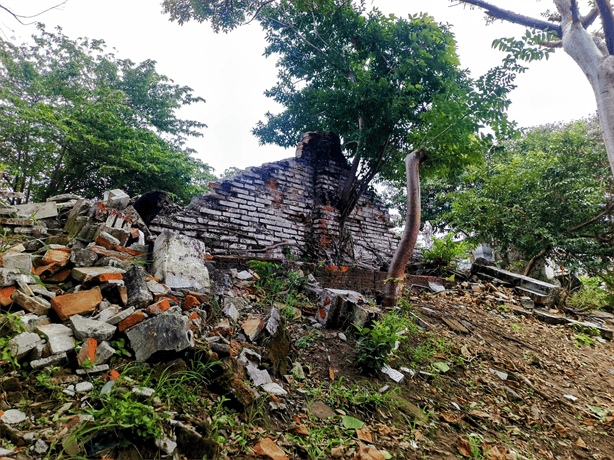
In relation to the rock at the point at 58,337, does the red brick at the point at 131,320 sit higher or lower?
higher

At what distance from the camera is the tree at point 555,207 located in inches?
268

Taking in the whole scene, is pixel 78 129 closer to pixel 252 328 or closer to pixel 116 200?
pixel 116 200

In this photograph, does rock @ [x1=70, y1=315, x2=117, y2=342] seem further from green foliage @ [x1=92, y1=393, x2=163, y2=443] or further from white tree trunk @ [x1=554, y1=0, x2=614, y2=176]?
white tree trunk @ [x1=554, y1=0, x2=614, y2=176]

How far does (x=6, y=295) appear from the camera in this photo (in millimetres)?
1659

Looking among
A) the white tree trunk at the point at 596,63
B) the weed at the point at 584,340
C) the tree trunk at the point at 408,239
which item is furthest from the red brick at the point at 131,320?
the weed at the point at 584,340

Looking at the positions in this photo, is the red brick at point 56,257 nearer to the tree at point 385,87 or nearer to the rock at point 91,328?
the rock at point 91,328

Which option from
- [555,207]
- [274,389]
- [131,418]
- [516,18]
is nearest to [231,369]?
[274,389]

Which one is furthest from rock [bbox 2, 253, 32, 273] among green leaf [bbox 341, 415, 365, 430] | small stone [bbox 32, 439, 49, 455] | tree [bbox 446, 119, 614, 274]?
tree [bbox 446, 119, 614, 274]

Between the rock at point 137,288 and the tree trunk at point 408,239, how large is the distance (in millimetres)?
2822

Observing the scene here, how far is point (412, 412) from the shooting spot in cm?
204

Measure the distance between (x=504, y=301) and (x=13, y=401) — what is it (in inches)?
237

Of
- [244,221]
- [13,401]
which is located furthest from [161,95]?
[13,401]

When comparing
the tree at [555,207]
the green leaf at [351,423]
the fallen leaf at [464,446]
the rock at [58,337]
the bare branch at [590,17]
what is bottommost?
the fallen leaf at [464,446]

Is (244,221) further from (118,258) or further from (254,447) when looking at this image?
(254,447)
